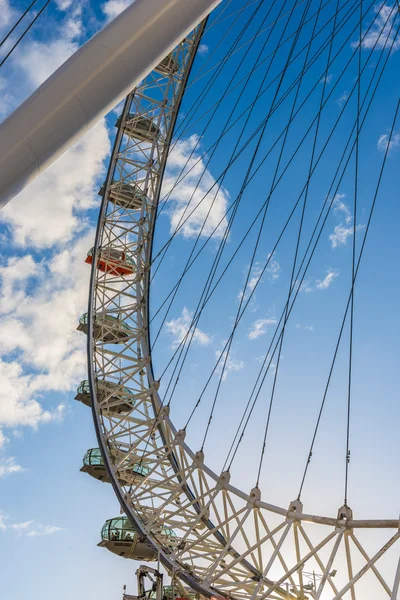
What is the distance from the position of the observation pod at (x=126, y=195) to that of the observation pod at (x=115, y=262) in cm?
215

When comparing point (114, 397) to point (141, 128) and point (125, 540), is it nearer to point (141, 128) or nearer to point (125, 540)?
point (125, 540)

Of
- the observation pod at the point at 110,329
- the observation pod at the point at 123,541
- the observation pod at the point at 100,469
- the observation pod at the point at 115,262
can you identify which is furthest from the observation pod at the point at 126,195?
the observation pod at the point at 123,541

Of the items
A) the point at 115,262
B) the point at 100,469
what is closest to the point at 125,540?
the point at 100,469

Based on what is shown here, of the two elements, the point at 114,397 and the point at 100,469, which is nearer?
the point at 100,469

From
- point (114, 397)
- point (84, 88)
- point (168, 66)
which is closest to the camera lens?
point (84, 88)

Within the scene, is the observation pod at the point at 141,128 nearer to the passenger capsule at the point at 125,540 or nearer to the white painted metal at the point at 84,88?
the passenger capsule at the point at 125,540

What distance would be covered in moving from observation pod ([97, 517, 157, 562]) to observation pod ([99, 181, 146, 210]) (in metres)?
13.3

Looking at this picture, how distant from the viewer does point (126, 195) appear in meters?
29.6

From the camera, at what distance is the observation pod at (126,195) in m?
29.5

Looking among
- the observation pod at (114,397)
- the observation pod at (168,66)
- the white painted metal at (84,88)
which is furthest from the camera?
the observation pod at (168,66)

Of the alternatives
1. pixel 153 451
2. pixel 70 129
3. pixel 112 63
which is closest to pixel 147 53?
pixel 112 63

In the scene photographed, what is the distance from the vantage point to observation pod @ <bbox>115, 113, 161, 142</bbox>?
29.5 meters

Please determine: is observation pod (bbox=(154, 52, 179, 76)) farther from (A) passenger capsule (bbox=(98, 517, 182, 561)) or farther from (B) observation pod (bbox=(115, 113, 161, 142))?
(A) passenger capsule (bbox=(98, 517, 182, 561))

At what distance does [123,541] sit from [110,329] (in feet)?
28.3
